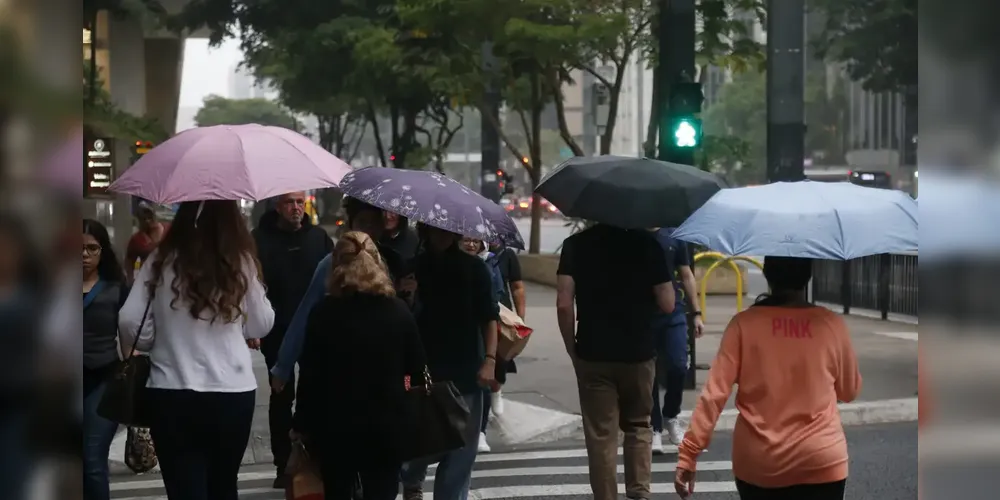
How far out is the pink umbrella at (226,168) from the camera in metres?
5.04

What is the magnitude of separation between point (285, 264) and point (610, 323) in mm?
2305

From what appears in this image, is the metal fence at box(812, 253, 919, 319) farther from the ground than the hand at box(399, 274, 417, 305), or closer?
closer

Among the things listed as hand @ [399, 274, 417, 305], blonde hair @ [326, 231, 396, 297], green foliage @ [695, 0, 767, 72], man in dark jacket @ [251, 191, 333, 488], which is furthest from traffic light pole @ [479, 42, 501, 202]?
blonde hair @ [326, 231, 396, 297]

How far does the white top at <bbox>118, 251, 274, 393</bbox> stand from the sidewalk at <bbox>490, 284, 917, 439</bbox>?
5584 mm

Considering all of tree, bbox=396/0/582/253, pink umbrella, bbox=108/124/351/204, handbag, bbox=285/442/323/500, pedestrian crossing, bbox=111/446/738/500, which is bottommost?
pedestrian crossing, bbox=111/446/738/500

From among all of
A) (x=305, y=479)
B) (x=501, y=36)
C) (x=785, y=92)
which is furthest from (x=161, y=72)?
(x=305, y=479)

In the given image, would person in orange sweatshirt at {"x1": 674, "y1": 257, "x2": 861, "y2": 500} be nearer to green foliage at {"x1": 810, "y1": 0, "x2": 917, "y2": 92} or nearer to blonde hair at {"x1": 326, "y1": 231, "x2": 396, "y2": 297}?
blonde hair at {"x1": 326, "y1": 231, "x2": 396, "y2": 297}

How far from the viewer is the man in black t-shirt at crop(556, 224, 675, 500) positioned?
618 cm

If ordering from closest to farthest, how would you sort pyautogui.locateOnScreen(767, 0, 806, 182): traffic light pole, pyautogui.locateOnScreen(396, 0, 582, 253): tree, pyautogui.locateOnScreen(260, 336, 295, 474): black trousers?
pyautogui.locateOnScreen(260, 336, 295, 474): black trousers → pyautogui.locateOnScreen(767, 0, 806, 182): traffic light pole → pyautogui.locateOnScreen(396, 0, 582, 253): tree

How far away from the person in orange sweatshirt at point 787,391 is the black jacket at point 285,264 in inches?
149

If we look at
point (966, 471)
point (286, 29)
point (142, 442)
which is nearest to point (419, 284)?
point (142, 442)

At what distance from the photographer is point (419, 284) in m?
6.10

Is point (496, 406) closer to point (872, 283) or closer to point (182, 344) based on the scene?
point (182, 344)

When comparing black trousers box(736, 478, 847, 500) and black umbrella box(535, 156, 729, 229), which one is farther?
black umbrella box(535, 156, 729, 229)
